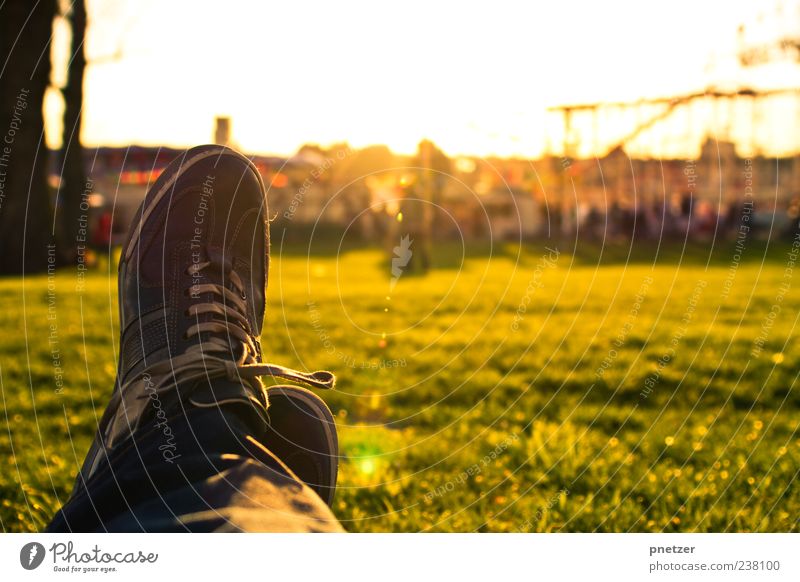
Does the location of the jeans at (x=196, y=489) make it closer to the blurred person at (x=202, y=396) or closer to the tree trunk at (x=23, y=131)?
the blurred person at (x=202, y=396)

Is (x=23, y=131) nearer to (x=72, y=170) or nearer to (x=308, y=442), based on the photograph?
(x=72, y=170)

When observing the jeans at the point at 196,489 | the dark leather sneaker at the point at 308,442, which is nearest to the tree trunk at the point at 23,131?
the dark leather sneaker at the point at 308,442

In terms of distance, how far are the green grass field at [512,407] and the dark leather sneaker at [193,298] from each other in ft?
1.12

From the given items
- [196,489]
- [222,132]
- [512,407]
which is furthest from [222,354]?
[512,407]

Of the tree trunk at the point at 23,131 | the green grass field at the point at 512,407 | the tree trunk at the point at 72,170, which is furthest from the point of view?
the tree trunk at the point at 72,170

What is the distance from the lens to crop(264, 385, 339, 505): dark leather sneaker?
4.57 feet

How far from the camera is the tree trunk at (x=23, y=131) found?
5.37 m

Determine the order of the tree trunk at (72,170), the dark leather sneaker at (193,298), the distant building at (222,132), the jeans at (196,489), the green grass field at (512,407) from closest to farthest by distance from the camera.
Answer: the jeans at (196,489)
the dark leather sneaker at (193,298)
the green grass field at (512,407)
the distant building at (222,132)
the tree trunk at (72,170)

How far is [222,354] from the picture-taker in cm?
153

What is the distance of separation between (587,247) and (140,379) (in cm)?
1061

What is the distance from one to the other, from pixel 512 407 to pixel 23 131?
4.82 m

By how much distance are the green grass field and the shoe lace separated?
1.10ft

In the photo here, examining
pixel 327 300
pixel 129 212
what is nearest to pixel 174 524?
pixel 327 300
